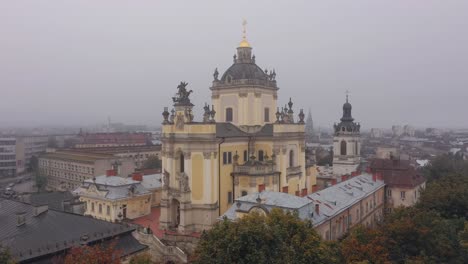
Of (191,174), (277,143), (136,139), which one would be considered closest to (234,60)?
(277,143)

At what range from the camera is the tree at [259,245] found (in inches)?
734

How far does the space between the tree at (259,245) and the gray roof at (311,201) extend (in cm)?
513

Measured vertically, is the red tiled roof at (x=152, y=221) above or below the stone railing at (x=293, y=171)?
below

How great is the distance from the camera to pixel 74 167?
7300cm

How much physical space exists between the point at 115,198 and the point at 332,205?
72.5 feet

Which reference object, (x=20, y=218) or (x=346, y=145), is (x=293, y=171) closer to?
(x=346, y=145)

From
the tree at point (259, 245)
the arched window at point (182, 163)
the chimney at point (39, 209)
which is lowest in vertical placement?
the tree at point (259, 245)

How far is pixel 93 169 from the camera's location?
68.8 meters

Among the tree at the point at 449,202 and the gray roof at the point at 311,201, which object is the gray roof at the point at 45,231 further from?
the tree at the point at 449,202

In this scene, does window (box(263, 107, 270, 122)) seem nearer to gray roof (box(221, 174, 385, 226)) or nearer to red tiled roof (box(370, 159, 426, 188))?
gray roof (box(221, 174, 385, 226))

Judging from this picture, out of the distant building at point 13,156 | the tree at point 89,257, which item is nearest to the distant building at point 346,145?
the tree at point 89,257

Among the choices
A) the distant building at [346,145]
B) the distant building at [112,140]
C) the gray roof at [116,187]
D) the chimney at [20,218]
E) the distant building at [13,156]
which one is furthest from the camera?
the distant building at [112,140]

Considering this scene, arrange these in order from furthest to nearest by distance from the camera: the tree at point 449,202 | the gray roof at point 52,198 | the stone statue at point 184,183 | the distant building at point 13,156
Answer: the distant building at point 13,156, the gray roof at point 52,198, the stone statue at point 184,183, the tree at point 449,202

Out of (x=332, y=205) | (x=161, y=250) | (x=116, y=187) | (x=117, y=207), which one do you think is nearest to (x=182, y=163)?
(x=116, y=187)
